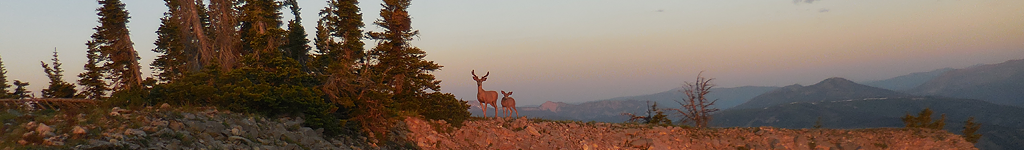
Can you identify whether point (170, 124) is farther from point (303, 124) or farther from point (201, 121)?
point (303, 124)

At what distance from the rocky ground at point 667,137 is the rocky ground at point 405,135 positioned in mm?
39

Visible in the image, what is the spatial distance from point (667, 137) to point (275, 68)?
15990mm

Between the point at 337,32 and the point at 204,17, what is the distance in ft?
42.5

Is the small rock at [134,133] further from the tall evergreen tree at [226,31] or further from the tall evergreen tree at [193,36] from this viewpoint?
the tall evergreen tree at [193,36]

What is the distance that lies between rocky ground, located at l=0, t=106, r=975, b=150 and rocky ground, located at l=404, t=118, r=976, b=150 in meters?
0.04

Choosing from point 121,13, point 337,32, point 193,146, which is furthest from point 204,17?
point 193,146

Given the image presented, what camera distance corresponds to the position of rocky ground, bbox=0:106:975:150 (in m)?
11.5

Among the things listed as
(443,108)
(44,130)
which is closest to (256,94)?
(44,130)

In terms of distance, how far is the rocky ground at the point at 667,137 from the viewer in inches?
930

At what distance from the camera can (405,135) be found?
21.5 meters

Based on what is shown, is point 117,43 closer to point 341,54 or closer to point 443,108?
point 341,54

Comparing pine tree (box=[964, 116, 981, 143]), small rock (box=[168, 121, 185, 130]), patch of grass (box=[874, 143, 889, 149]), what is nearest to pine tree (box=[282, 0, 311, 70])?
small rock (box=[168, 121, 185, 130])

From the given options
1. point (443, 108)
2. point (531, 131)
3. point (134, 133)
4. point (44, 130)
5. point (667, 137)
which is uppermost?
point (443, 108)

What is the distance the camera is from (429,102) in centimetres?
2423
